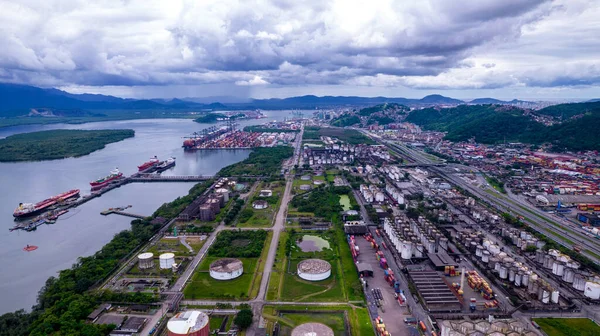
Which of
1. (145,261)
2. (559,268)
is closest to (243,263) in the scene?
(145,261)

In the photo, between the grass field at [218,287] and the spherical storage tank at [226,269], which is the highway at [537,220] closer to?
the grass field at [218,287]

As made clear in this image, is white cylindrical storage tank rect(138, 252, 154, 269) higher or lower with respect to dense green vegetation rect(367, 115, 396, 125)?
lower

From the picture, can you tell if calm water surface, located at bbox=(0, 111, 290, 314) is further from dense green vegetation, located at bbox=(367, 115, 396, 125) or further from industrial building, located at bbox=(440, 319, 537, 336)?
dense green vegetation, located at bbox=(367, 115, 396, 125)

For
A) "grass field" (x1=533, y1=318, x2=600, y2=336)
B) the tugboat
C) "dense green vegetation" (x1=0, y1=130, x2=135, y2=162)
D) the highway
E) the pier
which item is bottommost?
the tugboat

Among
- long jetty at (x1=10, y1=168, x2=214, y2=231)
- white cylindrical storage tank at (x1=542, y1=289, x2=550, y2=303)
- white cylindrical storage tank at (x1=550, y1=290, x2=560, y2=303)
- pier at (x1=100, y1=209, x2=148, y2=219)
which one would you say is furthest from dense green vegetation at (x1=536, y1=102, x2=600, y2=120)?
pier at (x1=100, y1=209, x2=148, y2=219)

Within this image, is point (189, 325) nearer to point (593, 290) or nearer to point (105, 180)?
point (593, 290)

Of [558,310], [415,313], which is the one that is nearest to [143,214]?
[415,313]

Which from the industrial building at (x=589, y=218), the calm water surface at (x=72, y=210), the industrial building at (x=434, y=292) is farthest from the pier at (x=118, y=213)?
the industrial building at (x=589, y=218)

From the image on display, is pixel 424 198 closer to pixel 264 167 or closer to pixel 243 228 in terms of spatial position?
pixel 243 228
